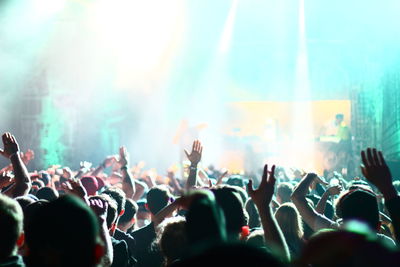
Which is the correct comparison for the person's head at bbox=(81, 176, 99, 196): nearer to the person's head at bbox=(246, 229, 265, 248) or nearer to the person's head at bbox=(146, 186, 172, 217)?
the person's head at bbox=(146, 186, 172, 217)

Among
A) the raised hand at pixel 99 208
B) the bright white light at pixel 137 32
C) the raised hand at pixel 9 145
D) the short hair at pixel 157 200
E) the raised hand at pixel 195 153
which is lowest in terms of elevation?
the short hair at pixel 157 200

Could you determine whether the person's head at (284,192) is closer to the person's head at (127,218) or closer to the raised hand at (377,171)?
the person's head at (127,218)

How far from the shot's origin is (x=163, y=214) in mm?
3502

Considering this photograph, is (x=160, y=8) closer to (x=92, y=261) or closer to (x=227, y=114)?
(x=227, y=114)

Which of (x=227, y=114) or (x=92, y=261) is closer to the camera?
(x=92, y=261)

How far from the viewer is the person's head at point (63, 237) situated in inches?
60.9

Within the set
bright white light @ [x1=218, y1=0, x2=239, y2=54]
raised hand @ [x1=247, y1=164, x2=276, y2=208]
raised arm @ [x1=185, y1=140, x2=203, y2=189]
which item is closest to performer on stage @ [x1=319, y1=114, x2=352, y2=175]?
bright white light @ [x1=218, y1=0, x2=239, y2=54]

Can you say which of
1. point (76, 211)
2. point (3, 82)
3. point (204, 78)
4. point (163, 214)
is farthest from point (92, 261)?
point (204, 78)

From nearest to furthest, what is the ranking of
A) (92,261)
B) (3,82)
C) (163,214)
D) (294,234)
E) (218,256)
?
(218,256) < (92,261) < (294,234) < (163,214) < (3,82)

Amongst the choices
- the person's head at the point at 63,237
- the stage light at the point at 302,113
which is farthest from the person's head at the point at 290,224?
the stage light at the point at 302,113

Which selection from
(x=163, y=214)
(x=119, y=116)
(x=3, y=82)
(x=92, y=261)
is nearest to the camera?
(x=92, y=261)

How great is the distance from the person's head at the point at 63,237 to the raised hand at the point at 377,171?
1693mm

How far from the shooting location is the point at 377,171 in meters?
2.61

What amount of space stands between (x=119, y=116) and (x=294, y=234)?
47.9 ft
